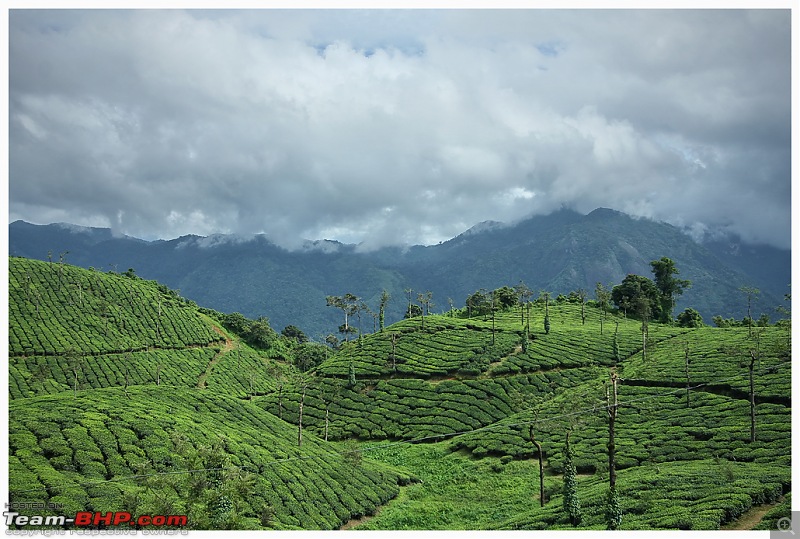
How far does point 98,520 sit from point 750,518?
36.2m

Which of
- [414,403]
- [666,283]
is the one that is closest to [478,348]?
[414,403]

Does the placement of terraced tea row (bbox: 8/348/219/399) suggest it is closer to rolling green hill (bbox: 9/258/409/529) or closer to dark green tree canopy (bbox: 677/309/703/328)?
rolling green hill (bbox: 9/258/409/529)

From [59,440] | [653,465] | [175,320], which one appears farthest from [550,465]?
[175,320]

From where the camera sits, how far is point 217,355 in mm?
125000

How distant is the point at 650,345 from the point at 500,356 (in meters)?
24.9

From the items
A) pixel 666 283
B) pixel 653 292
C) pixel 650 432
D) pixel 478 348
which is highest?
pixel 666 283

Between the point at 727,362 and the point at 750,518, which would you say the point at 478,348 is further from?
the point at 750,518

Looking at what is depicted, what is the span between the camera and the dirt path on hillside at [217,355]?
351 ft

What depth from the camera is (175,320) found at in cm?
13125

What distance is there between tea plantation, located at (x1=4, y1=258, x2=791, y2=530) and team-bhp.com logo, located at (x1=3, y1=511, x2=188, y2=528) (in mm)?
571

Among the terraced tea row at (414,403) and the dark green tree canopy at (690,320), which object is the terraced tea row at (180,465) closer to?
the terraced tea row at (414,403)

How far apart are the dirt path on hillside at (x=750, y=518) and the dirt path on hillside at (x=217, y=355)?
86.0 meters

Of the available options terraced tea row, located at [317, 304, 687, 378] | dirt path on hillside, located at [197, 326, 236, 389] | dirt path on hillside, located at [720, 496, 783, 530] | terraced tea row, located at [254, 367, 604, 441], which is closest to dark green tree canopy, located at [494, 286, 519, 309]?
terraced tea row, located at [317, 304, 687, 378]

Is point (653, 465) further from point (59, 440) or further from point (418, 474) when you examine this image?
point (59, 440)
